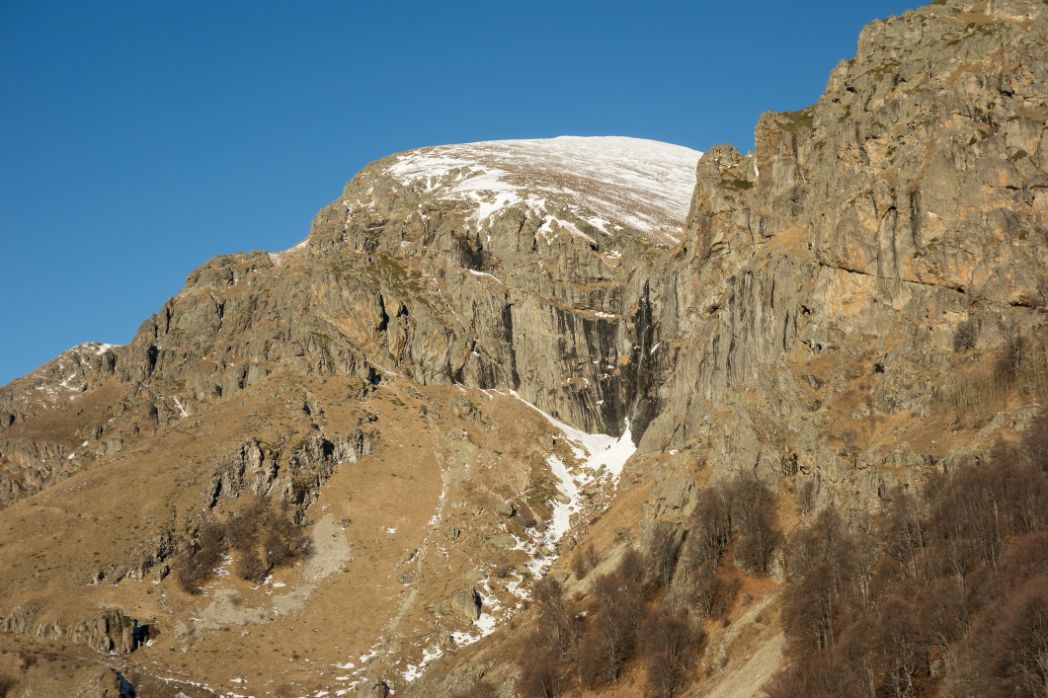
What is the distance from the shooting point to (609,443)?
575ft

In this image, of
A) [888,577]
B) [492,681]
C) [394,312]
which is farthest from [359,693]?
[394,312]

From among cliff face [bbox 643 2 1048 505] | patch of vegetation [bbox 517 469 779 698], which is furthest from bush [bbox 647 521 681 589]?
cliff face [bbox 643 2 1048 505]

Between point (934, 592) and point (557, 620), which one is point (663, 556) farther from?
point (934, 592)

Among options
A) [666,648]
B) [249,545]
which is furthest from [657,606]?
[249,545]

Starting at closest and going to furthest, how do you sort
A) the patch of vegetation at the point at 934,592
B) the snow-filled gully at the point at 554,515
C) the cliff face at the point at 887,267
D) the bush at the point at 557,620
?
the patch of vegetation at the point at 934,592 < the cliff face at the point at 887,267 < the bush at the point at 557,620 < the snow-filled gully at the point at 554,515

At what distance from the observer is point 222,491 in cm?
15912

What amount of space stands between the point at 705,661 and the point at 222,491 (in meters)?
85.3

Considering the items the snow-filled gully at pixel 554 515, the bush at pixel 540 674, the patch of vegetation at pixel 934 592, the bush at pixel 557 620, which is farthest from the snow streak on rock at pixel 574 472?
the patch of vegetation at pixel 934 592

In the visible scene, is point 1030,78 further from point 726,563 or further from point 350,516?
point 350,516

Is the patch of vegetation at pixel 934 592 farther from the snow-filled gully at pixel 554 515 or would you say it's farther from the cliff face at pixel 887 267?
the snow-filled gully at pixel 554 515

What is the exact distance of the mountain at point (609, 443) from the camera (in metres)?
102

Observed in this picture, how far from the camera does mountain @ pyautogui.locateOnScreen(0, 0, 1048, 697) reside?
336 feet

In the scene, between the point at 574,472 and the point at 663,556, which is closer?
the point at 663,556

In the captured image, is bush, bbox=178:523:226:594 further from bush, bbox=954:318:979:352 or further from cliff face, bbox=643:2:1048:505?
bush, bbox=954:318:979:352
